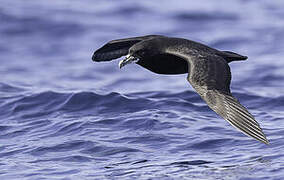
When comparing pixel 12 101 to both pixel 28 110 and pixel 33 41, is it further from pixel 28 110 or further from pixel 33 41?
pixel 33 41

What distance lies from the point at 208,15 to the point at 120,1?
2898mm

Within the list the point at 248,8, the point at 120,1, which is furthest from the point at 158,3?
the point at 248,8

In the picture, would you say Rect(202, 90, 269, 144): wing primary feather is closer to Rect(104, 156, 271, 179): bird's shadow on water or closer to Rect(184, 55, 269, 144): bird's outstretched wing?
Rect(184, 55, 269, 144): bird's outstretched wing

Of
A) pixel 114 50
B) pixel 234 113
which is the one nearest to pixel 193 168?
pixel 234 113

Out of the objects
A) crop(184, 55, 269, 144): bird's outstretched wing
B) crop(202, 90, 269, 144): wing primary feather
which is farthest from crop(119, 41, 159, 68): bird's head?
crop(202, 90, 269, 144): wing primary feather

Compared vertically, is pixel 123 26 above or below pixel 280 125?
above

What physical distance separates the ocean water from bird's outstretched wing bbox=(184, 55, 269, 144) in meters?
0.59

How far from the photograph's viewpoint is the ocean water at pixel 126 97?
342 inches

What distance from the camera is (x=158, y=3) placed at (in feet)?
63.7

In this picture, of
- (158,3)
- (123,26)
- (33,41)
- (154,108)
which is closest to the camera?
(154,108)

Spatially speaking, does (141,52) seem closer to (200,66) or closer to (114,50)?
(200,66)

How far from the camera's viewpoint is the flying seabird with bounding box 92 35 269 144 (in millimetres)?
7809

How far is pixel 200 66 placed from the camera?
8.55 metres

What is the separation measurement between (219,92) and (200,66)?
1.68ft
